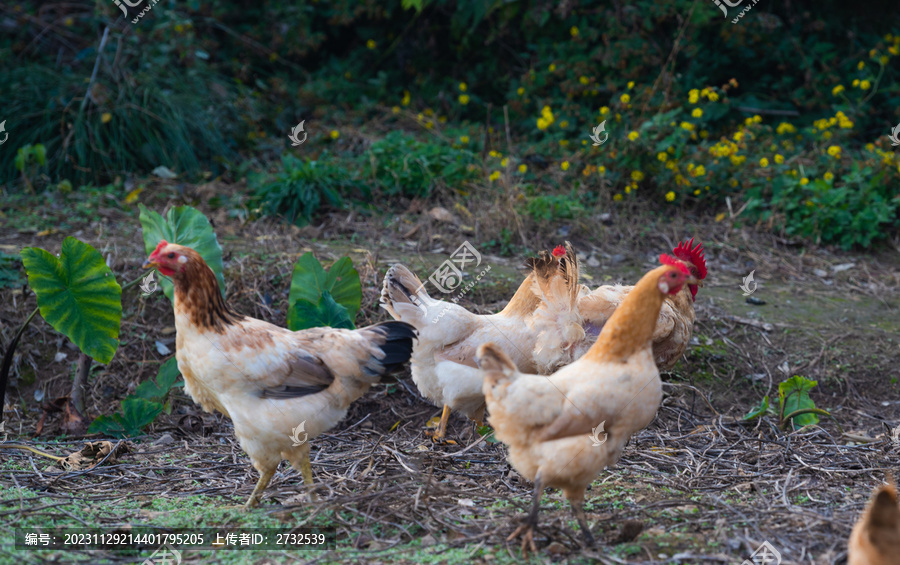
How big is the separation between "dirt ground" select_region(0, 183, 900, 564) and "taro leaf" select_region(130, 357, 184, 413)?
10.9 inches

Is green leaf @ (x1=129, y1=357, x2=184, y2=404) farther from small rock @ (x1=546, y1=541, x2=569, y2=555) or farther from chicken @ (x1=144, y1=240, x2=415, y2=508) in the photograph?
small rock @ (x1=546, y1=541, x2=569, y2=555)

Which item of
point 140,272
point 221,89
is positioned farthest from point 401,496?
point 221,89

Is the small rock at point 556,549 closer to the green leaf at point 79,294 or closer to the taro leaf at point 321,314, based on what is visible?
the taro leaf at point 321,314

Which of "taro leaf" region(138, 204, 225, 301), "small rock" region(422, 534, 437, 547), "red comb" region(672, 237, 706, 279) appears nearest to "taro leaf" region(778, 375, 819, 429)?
"red comb" region(672, 237, 706, 279)

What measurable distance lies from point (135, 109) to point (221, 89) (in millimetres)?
1372

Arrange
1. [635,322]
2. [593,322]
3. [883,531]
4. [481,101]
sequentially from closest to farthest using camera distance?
[883,531]
[635,322]
[593,322]
[481,101]

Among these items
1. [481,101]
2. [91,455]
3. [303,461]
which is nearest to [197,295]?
[303,461]

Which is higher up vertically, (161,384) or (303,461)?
(303,461)

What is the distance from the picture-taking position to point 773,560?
9.21 ft

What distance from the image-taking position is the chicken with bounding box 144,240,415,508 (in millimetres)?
3426

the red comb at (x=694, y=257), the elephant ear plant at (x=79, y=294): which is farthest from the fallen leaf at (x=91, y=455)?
the red comb at (x=694, y=257)

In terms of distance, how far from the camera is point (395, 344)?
12.0 ft

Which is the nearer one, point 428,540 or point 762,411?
point 428,540

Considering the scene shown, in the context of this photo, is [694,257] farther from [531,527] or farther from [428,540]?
[428,540]
